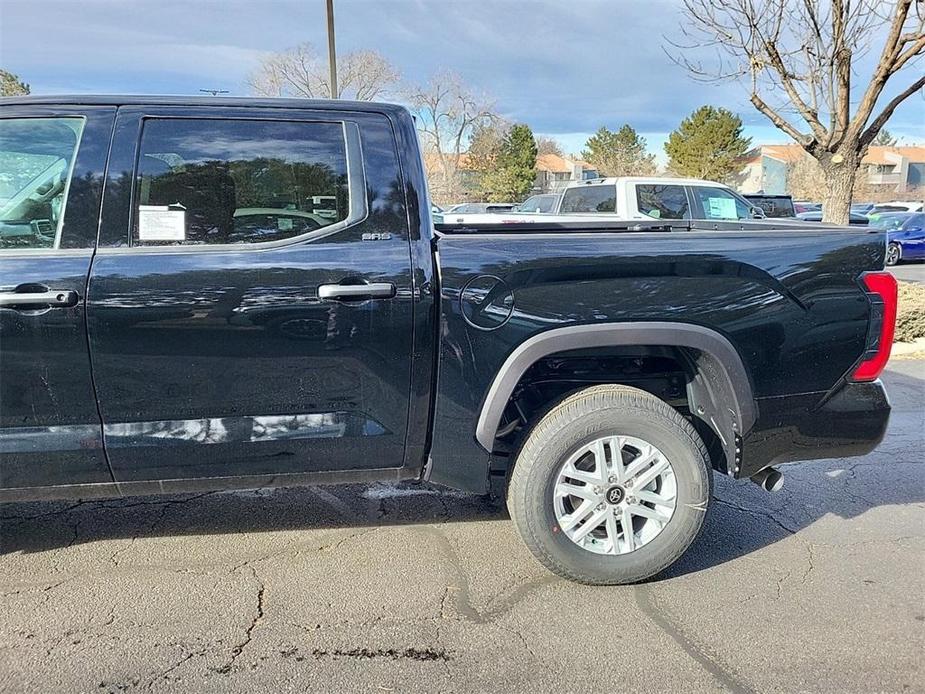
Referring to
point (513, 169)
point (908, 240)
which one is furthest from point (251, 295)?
point (513, 169)

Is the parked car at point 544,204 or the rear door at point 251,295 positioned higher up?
the parked car at point 544,204

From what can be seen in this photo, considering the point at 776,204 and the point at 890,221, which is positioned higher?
the point at 776,204

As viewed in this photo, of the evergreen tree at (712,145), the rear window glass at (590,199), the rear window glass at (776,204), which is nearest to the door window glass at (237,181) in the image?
the rear window glass at (590,199)

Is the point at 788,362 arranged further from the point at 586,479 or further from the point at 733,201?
the point at 733,201

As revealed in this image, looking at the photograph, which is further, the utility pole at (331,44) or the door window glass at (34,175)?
the utility pole at (331,44)

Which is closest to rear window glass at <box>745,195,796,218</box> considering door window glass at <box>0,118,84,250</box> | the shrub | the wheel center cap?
the shrub

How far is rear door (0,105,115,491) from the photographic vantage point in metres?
2.43

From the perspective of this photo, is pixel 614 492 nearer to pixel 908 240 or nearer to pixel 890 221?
pixel 908 240

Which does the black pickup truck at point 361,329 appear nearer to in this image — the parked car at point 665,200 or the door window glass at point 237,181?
the door window glass at point 237,181

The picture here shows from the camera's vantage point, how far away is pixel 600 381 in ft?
10.3

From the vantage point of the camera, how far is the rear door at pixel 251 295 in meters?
2.53

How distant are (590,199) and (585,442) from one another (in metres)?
9.24

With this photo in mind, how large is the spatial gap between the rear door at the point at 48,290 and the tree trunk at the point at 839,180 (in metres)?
9.27

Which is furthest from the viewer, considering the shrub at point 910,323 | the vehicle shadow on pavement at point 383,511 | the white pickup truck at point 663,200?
the white pickup truck at point 663,200
